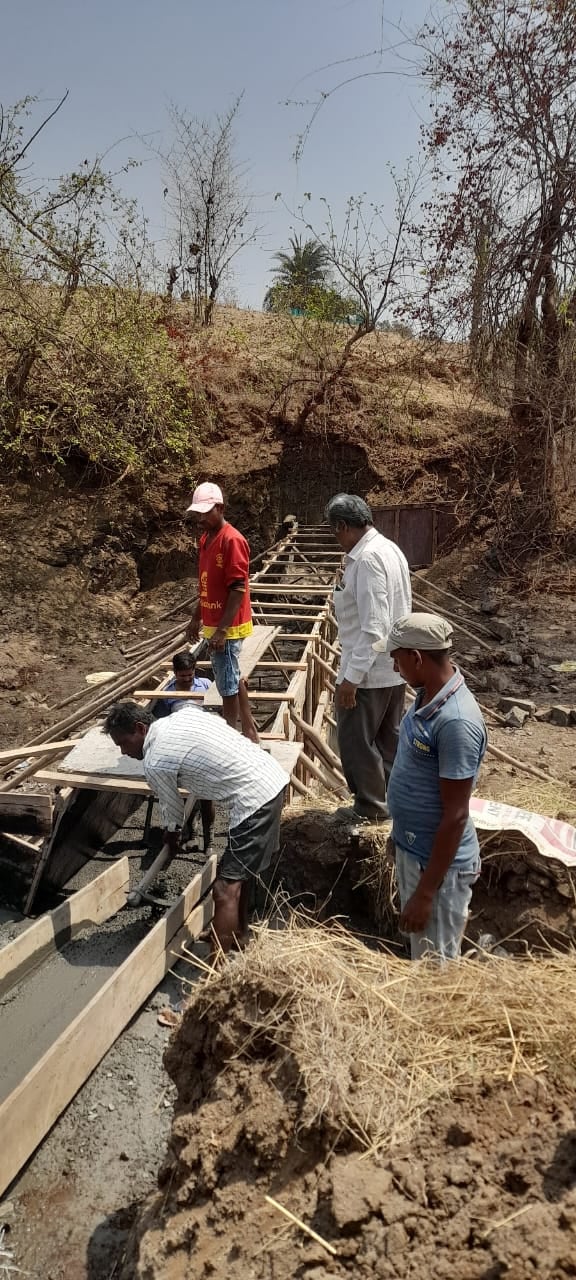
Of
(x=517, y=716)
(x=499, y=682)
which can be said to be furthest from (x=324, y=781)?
(x=499, y=682)

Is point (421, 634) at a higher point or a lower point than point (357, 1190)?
higher

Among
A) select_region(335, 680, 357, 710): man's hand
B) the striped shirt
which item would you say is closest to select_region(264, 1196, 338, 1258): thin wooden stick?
the striped shirt

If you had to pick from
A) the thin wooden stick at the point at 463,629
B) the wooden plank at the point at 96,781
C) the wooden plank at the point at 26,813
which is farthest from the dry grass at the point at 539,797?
the thin wooden stick at the point at 463,629

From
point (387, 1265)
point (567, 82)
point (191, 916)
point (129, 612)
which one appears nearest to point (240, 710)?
point (191, 916)

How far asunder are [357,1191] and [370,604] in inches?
98.5

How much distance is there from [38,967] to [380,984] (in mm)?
2562

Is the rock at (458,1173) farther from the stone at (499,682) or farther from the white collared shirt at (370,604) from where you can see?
the stone at (499,682)

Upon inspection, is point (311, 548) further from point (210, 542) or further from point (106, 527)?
point (210, 542)

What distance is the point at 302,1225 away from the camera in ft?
5.29

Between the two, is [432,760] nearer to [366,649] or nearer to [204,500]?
[366,649]

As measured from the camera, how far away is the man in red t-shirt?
4.80m

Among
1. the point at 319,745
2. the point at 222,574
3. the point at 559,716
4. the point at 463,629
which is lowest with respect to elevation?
the point at 559,716

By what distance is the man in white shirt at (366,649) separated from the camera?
3.68 meters

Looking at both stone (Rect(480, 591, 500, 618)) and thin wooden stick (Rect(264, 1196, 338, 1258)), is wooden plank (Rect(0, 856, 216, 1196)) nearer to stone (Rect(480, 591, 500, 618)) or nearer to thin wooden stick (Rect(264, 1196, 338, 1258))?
thin wooden stick (Rect(264, 1196, 338, 1258))
